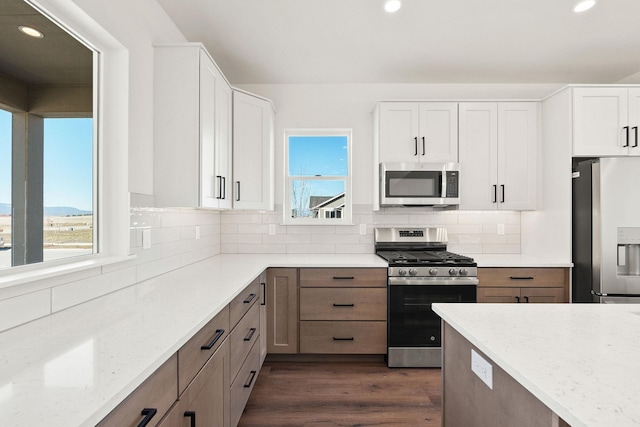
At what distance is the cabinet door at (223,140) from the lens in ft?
7.82

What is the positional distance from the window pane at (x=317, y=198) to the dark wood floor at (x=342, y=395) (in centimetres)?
143

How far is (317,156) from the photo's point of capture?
11.2 feet

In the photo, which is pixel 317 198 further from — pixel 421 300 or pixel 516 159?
pixel 516 159

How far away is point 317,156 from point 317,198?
44 cm

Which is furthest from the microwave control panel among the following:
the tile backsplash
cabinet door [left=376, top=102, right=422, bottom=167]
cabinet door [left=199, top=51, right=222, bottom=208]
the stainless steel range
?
cabinet door [left=199, top=51, right=222, bottom=208]

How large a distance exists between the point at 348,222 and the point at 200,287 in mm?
1892

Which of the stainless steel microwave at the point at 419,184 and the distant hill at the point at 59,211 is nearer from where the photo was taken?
the distant hill at the point at 59,211

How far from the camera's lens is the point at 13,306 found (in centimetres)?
112

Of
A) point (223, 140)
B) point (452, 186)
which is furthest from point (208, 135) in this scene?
point (452, 186)

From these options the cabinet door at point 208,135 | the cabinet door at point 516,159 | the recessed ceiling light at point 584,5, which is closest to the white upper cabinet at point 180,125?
the cabinet door at point 208,135

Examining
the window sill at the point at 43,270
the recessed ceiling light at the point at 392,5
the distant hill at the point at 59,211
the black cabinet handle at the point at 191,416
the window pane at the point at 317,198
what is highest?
the recessed ceiling light at the point at 392,5

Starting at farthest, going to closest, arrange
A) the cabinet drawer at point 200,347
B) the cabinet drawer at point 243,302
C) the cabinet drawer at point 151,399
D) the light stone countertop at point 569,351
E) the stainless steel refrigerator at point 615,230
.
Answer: the stainless steel refrigerator at point 615,230
the cabinet drawer at point 243,302
the cabinet drawer at point 200,347
the cabinet drawer at point 151,399
the light stone countertop at point 569,351

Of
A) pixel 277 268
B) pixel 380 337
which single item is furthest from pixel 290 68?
pixel 380 337

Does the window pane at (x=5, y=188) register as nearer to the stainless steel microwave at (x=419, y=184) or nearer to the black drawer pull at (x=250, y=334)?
the black drawer pull at (x=250, y=334)
